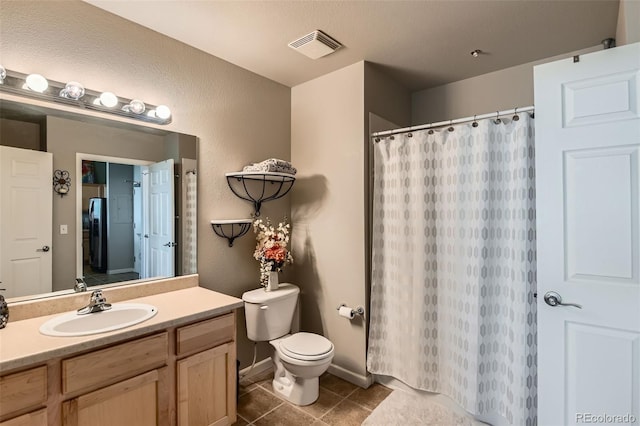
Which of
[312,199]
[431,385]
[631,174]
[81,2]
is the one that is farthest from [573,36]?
[81,2]

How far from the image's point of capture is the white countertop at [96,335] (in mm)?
1139

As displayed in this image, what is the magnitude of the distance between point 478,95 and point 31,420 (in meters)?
3.44

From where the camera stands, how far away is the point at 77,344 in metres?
1.22

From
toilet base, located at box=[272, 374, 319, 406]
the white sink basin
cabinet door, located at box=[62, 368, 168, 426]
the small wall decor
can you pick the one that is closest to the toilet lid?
toilet base, located at box=[272, 374, 319, 406]

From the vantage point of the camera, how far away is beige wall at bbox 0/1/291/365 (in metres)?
1.59

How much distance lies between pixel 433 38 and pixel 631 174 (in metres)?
→ 1.39

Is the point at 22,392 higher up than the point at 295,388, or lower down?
higher up

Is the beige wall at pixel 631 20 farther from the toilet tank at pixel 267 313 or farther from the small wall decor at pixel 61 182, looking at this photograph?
the small wall decor at pixel 61 182

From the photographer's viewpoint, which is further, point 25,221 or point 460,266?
point 460,266

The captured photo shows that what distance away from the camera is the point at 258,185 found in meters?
2.61

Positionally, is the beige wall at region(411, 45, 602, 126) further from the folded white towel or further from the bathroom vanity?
the bathroom vanity

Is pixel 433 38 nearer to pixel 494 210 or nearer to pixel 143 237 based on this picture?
pixel 494 210

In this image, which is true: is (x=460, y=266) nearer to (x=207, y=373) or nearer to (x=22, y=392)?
(x=207, y=373)

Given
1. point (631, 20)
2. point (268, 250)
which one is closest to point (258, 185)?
point (268, 250)
